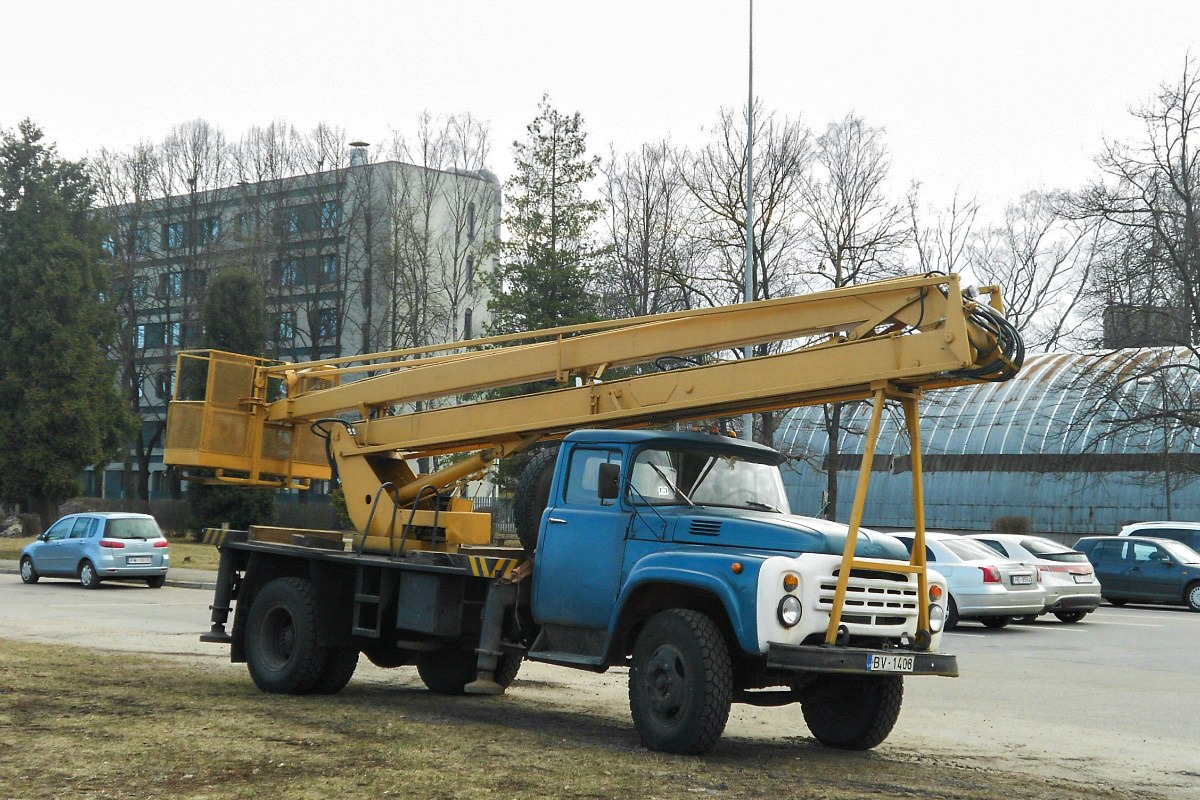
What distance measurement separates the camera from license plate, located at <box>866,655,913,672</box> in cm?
869

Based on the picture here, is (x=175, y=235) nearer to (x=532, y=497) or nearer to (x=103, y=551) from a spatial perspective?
(x=103, y=551)

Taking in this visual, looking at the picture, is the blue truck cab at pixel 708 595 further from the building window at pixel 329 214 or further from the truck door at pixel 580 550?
the building window at pixel 329 214

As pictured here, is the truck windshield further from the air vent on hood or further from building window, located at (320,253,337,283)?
building window, located at (320,253,337,283)

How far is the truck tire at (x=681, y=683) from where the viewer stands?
8719 mm

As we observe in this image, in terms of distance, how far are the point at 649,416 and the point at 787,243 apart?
1254 inches

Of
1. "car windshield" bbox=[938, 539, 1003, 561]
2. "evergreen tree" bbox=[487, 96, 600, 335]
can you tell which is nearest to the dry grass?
"car windshield" bbox=[938, 539, 1003, 561]

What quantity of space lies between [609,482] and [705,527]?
807 mm

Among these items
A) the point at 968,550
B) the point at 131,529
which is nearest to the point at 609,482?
the point at 968,550

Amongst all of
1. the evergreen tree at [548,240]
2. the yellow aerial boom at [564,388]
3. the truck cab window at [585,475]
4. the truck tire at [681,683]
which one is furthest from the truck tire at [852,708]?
the evergreen tree at [548,240]

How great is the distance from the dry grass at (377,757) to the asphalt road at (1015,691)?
68 centimetres

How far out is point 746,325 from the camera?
10.3 meters

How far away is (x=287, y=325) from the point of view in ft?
196

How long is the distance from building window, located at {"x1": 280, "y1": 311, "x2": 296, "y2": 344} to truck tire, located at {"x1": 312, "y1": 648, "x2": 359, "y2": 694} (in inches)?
1895

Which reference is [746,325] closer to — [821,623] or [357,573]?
[821,623]
